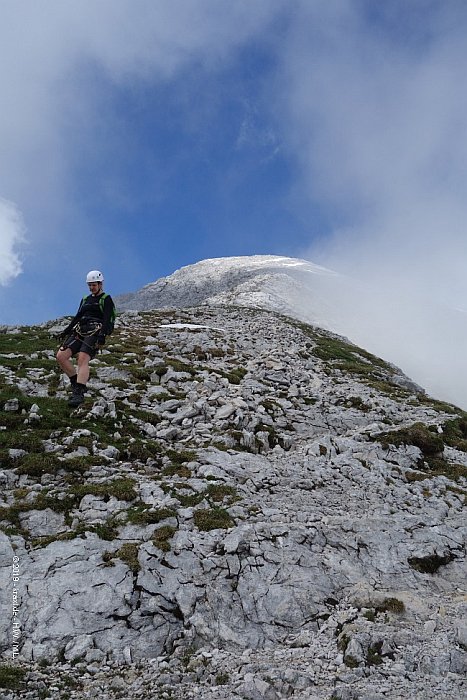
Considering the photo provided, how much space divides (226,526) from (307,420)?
38.8ft

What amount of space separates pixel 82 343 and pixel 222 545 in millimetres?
9447

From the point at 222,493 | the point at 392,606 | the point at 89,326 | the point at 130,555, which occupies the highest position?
the point at 89,326

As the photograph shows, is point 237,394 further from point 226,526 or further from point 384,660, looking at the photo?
point 384,660

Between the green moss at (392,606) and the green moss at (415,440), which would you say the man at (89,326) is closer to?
the green moss at (392,606)

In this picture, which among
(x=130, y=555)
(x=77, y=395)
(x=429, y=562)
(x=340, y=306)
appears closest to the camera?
(x=130, y=555)

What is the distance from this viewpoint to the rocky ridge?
8.46 metres

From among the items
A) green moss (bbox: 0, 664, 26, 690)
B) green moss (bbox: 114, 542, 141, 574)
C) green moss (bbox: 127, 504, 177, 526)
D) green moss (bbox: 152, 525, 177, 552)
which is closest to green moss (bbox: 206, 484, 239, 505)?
green moss (bbox: 127, 504, 177, 526)

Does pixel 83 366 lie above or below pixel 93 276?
below

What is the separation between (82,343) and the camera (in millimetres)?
16891

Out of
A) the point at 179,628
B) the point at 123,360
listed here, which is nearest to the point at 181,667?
the point at 179,628

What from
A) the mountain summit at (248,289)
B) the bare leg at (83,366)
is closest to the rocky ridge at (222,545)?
the bare leg at (83,366)

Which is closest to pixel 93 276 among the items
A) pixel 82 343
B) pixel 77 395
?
pixel 82 343

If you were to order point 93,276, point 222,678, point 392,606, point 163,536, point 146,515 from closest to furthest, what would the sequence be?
1. point 222,678
2. point 392,606
3. point 163,536
4. point 146,515
5. point 93,276

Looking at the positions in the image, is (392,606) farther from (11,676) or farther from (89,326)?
(89,326)
